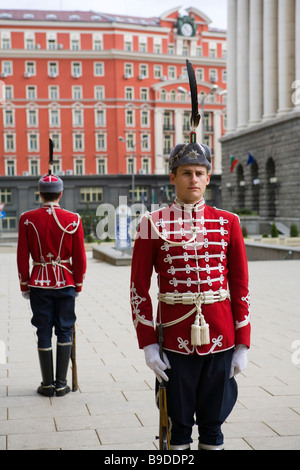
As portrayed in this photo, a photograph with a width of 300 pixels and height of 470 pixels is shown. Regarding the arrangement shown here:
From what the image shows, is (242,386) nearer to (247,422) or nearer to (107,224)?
(247,422)

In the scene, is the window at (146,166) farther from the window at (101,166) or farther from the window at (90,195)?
the window at (90,195)

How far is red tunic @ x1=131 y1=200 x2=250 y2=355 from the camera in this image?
3.60 m

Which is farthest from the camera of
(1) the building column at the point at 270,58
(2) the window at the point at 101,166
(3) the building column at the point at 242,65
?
(2) the window at the point at 101,166

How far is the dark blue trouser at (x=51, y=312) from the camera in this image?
5.80 m

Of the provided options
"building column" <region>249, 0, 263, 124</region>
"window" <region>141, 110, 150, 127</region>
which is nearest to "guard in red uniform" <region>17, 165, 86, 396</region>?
"building column" <region>249, 0, 263, 124</region>

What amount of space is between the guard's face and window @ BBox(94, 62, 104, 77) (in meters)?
63.7

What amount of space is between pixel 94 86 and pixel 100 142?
19.6 ft

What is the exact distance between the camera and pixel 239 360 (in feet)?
11.8

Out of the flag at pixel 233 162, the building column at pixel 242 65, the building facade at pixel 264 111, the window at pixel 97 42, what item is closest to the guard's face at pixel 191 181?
the building facade at pixel 264 111

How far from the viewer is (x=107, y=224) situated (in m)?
35.2

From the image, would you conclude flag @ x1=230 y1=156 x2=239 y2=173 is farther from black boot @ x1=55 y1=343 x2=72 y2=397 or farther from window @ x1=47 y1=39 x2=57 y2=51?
black boot @ x1=55 y1=343 x2=72 y2=397

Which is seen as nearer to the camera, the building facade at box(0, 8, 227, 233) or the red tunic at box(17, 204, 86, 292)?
the red tunic at box(17, 204, 86, 292)

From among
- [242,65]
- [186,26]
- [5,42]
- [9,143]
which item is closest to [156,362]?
[242,65]

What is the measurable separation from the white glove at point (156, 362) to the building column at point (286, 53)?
37542mm
